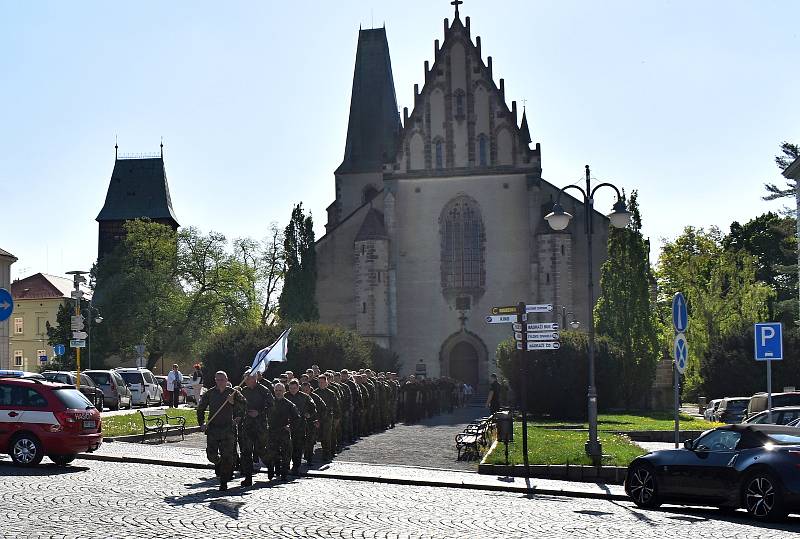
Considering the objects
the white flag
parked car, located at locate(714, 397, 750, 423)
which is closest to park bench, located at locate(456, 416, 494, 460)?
the white flag

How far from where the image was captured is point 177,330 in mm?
69438

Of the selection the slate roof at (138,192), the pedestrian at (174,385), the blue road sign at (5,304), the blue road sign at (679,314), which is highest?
the slate roof at (138,192)

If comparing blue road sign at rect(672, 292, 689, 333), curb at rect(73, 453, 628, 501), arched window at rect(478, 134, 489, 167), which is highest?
arched window at rect(478, 134, 489, 167)

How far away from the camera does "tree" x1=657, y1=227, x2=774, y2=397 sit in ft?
194

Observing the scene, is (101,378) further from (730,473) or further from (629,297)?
(730,473)

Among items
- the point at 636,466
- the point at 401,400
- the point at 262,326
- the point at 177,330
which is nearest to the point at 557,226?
the point at 636,466

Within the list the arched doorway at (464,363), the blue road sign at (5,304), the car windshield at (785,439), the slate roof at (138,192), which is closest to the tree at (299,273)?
the arched doorway at (464,363)

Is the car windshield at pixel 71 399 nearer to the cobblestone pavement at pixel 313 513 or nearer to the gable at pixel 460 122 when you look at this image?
the cobblestone pavement at pixel 313 513

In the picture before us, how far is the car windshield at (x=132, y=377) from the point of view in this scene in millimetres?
44031

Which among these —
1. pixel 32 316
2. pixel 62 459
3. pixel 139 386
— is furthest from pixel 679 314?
pixel 32 316

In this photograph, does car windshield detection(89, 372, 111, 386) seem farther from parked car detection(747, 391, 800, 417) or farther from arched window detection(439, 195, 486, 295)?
arched window detection(439, 195, 486, 295)

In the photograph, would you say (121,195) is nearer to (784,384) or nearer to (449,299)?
(449,299)

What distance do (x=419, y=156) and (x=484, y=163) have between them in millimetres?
3352

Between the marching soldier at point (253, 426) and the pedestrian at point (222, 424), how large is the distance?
29 cm
